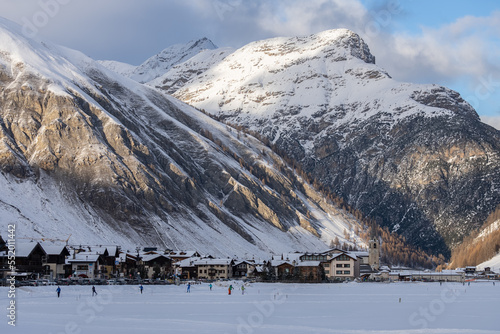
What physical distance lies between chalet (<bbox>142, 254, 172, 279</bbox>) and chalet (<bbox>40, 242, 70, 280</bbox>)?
33675 mm

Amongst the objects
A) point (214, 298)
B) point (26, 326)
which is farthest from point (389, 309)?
point (26, 326)

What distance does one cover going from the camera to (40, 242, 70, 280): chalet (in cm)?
13674

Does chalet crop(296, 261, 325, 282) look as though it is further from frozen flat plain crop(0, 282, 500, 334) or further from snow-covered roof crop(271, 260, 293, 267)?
frozen flat plain crop(0, 282, 500, 334)

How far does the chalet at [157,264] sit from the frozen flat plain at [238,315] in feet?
259

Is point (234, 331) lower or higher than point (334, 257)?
lower

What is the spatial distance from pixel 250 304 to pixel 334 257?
367 feet

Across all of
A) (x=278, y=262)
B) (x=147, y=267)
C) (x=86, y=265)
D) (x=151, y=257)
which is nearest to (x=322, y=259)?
(x=278, y=262)

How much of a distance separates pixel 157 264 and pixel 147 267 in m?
3.05

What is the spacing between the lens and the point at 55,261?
454 feet

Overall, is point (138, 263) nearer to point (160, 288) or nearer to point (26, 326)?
point (160, 288)

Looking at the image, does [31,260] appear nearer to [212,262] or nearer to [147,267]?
[147,267]

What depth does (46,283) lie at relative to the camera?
4097 inches

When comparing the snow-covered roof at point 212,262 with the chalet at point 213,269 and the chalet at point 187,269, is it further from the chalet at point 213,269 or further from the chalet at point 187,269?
the chalet at point 187,269

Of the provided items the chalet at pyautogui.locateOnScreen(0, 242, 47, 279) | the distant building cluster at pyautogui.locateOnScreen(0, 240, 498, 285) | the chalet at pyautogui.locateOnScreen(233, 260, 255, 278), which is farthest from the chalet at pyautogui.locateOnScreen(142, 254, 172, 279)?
the chalet at pyautogui.locateOnScreen(0, 242, 47, 279)
